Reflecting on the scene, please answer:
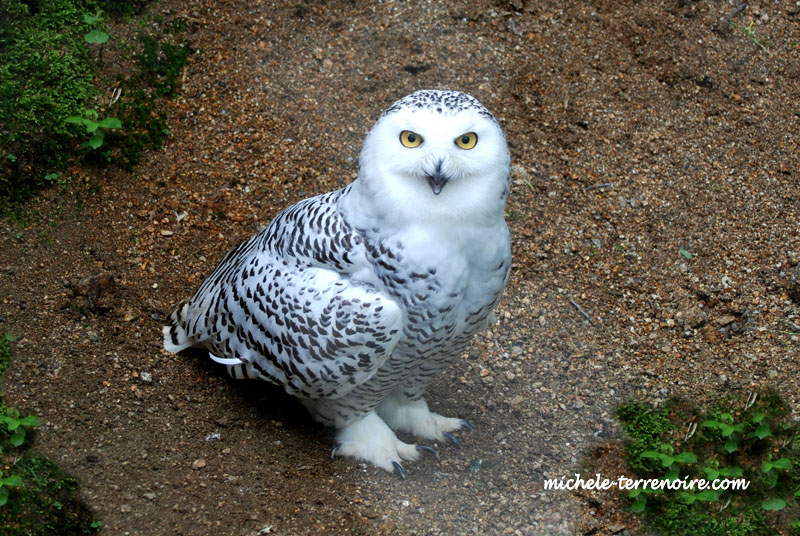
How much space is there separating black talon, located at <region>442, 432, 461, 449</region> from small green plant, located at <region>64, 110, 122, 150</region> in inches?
104

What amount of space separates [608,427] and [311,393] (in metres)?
1.61

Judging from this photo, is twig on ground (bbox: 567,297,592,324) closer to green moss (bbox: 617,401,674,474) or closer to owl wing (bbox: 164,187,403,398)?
green moss (bbox: 617,401,674,474)

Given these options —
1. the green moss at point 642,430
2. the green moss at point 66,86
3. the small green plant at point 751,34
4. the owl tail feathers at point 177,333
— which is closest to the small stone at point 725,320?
the green moss at point 642,430

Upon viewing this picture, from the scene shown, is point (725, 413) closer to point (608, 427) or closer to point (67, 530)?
point (608, 427)

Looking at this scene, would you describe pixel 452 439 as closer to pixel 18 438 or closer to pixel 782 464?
pixel 782 464

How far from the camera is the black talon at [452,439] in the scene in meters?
4.02

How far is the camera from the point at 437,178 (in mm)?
2947

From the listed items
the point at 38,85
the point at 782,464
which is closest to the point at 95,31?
the point at 38,85

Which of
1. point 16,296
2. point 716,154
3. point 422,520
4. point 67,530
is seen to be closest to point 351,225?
point 422,520

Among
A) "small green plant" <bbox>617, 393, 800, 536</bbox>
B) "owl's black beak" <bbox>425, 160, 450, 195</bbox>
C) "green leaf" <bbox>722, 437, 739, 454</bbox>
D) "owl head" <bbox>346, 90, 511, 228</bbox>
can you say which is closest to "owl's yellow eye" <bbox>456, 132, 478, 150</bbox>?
"owl head" <bbox>346, 90, 511, 228</bbox>

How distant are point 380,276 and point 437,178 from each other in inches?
20.9

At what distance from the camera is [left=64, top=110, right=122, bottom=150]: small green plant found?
4582 millimetres

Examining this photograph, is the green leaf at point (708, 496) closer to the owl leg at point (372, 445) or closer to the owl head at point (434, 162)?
the owl leg at point (372, 445)

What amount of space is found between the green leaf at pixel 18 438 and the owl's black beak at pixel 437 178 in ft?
7.06
